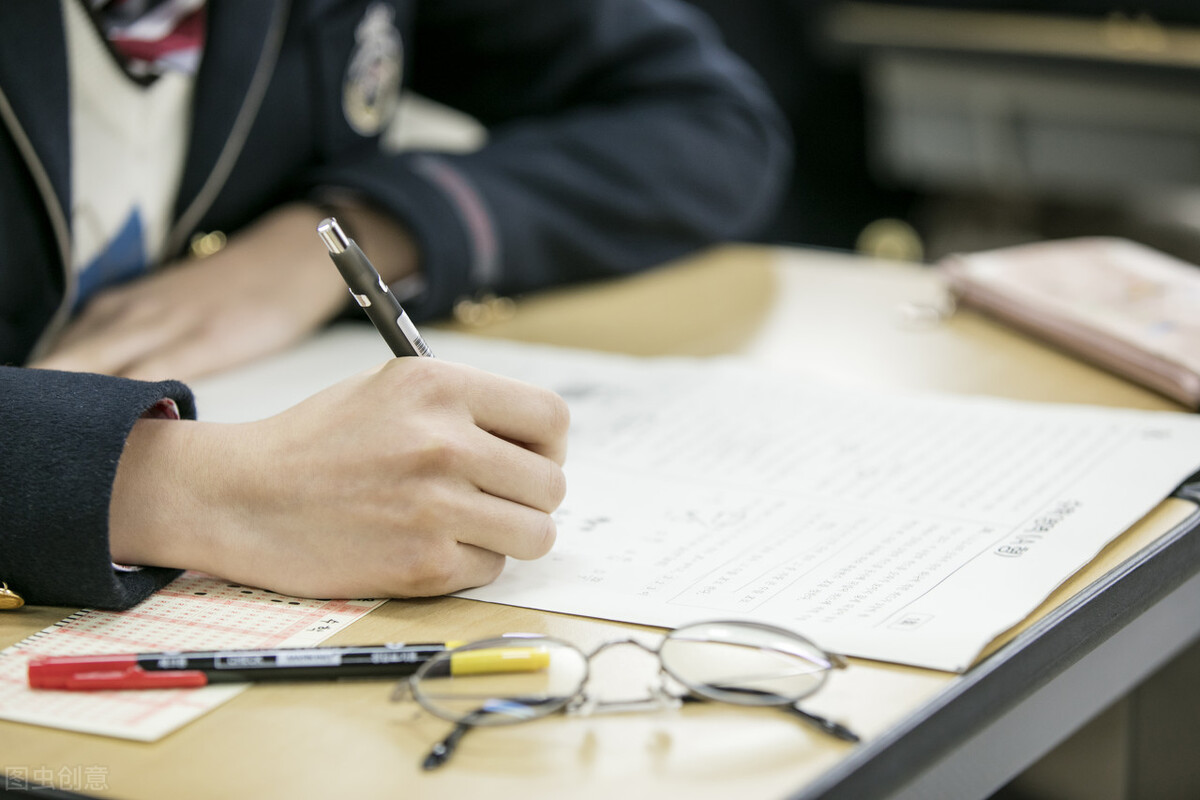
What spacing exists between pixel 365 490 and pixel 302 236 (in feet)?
1.54

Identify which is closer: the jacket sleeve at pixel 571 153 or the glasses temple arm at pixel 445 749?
the glasses temple arm at pixel 445 749

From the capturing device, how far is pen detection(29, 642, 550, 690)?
0.45 meters

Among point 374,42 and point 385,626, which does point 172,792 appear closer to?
point 385,626

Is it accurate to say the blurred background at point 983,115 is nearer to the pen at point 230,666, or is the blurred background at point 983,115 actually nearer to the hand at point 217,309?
the hand at point 217,309

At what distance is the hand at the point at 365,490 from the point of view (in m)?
0.51

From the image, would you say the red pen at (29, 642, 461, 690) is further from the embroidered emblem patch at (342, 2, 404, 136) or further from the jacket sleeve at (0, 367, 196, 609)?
the embroidered emblem patch at (342, 2, 404, 136)

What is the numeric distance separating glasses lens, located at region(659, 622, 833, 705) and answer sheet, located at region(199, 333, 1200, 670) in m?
0.03

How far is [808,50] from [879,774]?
228 centimetres

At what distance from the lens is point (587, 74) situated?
3.83 ft

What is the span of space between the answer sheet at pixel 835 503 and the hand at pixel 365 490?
0.03 metres

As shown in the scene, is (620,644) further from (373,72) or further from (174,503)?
A: (373,72)

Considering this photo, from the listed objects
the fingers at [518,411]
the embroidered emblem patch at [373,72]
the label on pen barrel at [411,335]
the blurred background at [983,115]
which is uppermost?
the embroidered emblem patch at [373,72]

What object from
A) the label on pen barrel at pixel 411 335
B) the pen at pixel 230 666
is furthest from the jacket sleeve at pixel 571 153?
the pen at pixel 230 666

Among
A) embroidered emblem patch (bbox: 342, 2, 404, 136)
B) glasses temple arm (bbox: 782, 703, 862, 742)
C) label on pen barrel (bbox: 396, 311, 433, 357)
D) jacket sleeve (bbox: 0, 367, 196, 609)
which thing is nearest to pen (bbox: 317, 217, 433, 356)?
label on pen barrel (bbox: 396, 311, 433, 357)
